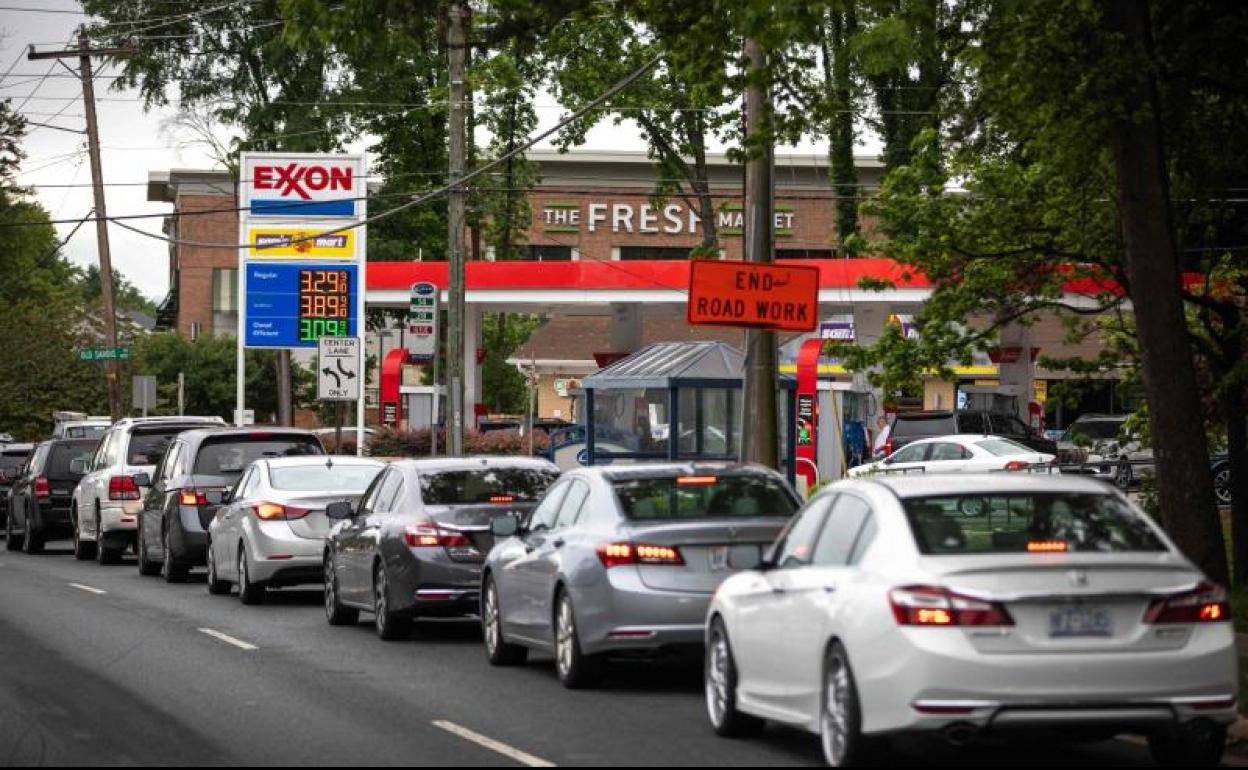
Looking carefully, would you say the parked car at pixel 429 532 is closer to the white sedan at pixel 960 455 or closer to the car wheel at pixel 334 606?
the car wheel at pixel 334 606

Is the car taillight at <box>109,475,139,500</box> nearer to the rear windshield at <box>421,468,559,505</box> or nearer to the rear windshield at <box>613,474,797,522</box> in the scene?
the rear windshield at <box>421,468,559,505</box>

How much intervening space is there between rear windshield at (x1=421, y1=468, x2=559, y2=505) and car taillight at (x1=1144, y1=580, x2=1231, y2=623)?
917 cm

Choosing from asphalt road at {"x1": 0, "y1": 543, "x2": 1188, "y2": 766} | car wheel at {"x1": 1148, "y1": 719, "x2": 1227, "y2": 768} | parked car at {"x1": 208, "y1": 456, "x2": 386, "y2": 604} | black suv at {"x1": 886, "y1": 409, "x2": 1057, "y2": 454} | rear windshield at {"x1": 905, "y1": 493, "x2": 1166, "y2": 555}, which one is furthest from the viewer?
black suv at {"x1": 886, "y1": 409, "x2": 1057, "y2": 454}

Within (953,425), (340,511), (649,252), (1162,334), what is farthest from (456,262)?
(649,252)

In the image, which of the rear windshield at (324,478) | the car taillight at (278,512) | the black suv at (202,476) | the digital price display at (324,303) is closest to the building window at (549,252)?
the digital price display at (324,303)

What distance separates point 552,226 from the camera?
86.7 m

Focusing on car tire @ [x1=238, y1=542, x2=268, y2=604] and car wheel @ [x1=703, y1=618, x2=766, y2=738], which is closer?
car wheel @ [x1=703, y1=618, x2=766, y2=738]

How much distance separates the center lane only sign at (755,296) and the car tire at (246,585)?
5679 mm

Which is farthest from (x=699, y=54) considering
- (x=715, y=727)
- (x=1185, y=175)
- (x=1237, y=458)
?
(x=715, y=727)

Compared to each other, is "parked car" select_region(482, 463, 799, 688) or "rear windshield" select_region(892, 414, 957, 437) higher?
"rear windshield" select_region(892, 414, 957, 437)

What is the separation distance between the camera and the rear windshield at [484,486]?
61.8 ft

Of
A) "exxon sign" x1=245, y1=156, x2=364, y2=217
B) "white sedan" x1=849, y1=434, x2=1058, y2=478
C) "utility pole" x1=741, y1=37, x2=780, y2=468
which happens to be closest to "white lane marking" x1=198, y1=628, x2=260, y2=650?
"utility pole" x1=741, y1=37, x2=780, y2=468

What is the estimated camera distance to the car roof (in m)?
11.0

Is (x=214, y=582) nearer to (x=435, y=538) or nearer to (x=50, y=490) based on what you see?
(x=435, y=538)
